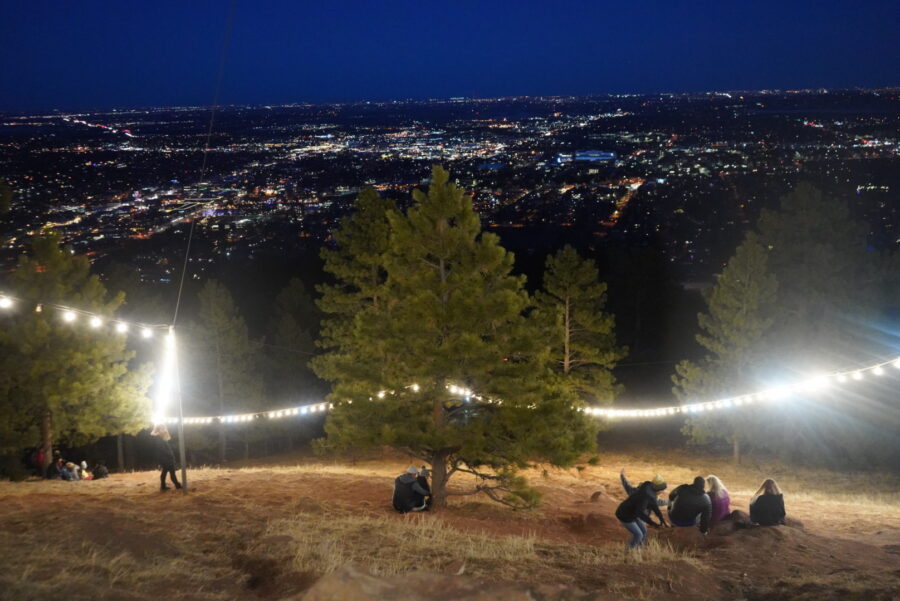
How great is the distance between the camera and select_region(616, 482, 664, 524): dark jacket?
Result: 1099cm

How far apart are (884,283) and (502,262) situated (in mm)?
25543

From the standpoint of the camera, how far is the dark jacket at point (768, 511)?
11789 millimetres

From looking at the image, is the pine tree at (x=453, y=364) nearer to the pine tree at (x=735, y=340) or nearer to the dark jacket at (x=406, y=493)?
the dark jacket at (x=406, y=493)

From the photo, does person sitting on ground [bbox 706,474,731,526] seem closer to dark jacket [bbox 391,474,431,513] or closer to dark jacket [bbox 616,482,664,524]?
dark jacket [bbox 616,482,664,524]

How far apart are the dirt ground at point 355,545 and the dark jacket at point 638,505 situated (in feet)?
1.80

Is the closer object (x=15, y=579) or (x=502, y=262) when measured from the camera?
(x=15, y=579)

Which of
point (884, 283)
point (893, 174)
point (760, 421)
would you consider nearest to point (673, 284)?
point (884, 283)

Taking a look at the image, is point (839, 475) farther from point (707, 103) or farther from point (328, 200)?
point (707, 103)

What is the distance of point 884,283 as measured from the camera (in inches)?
1266

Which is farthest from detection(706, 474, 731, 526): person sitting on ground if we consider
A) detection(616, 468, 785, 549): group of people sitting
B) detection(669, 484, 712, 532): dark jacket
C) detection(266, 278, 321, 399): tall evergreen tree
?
detection(266, 278, 321, 399): tall evergreen tree

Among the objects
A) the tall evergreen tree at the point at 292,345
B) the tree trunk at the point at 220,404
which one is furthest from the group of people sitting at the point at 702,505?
the tall evergreen tree at the point at 292,345

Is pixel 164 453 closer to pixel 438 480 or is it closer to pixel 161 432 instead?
pixel 161 432

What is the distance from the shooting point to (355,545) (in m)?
10.2

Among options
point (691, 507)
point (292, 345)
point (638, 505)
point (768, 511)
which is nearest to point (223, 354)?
point (292, 345)
